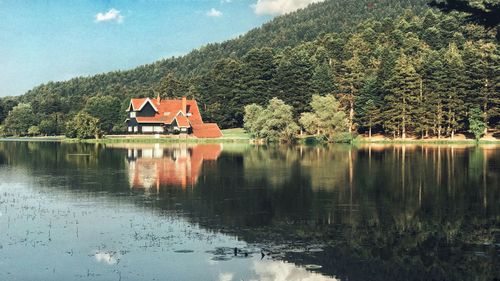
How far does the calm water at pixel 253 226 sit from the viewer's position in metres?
16.8

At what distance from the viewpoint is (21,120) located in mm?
146500

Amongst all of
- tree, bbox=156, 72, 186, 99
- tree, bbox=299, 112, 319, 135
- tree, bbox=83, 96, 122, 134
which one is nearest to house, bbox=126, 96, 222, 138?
tree, bbox=83, 96, 122, 134

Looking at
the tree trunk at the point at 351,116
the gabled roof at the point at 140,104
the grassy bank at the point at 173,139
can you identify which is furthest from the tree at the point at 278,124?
the gabled roof at the point at 140,104

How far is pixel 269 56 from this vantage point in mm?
120812

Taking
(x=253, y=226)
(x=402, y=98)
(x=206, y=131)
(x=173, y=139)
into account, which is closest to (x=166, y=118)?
(x=206, y=131)

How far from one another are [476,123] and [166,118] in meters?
55.4

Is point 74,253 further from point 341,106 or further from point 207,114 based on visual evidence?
point 207,114

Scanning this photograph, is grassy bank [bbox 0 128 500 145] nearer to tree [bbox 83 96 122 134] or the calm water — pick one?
tree [bbox 83 96 122 134]

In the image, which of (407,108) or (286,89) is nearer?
(407,108)

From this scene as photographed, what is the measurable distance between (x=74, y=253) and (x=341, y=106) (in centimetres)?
9213

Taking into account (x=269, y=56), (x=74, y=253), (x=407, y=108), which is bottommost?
(x=74, y=253)

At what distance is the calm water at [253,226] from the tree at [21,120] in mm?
110713

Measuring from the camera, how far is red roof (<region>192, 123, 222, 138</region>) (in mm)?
108206

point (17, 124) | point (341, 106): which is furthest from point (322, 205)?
point (17, 124)
